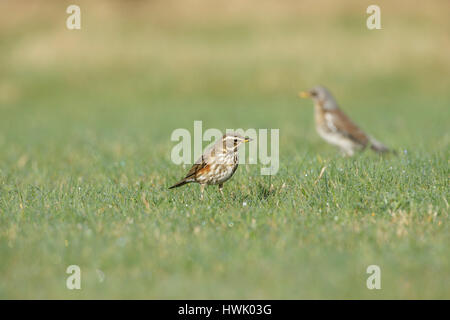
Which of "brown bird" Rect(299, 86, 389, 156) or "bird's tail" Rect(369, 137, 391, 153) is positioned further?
"brown bird" Rect(299, 86, 389, 156)

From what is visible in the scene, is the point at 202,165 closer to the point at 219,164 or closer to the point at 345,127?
the point at 219,164

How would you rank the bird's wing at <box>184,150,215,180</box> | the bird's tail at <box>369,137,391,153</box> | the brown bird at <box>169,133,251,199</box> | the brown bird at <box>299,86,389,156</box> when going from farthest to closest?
the brown bird at <box>299,86,389,156</box>, the bird's tail at <box>369,137,391,153</box>, the bird's wing at <box>184,150,215,180</box>, the brown bird at <box>169,133,251,199</box>

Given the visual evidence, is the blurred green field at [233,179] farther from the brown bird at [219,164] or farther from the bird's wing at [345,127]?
the bird's wing at [345,127]

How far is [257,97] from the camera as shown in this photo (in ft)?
94.9

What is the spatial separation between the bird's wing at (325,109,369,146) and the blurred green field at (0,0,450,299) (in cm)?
64

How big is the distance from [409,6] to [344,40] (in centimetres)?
561

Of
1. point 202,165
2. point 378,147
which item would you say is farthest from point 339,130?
point 202,165

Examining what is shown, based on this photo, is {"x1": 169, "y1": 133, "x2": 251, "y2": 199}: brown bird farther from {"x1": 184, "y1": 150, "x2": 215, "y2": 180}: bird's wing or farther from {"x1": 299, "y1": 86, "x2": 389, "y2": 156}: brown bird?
{"x1": 299, "y1": 86, "x2": 389, "y2": 156}: brown bird

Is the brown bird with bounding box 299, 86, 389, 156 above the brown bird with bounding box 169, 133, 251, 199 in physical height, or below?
above

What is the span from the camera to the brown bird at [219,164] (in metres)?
8.00

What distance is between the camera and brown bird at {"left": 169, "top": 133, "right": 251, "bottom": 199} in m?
8.00

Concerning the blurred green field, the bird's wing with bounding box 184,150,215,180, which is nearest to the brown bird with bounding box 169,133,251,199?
the bird's wing with bounding box 184,150,215,180

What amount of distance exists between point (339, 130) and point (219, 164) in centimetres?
468
